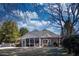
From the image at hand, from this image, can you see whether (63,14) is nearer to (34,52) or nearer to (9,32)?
(34,52)

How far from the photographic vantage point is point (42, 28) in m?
4.70

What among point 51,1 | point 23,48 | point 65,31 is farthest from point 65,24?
point 23,48

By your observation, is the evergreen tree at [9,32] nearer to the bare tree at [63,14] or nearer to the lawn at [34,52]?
the lawn at [34,52]

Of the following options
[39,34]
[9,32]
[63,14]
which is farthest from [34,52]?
[63,14]

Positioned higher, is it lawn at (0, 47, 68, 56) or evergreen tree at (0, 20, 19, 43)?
evergreen tree at (0, 20, 19, 43)

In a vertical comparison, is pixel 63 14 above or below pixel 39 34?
above

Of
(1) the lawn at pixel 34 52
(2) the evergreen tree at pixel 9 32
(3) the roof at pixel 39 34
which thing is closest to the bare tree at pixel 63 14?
(3) the roof at pixel 39 34

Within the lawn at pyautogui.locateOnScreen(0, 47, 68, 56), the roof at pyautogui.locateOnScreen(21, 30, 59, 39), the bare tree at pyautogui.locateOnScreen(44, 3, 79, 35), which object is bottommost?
the lawn at pyautogui.locateOnScreen(0, 47, 68, 56)

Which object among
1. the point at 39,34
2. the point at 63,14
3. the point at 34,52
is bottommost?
the point at 34,52

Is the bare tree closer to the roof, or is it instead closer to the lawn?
the roof

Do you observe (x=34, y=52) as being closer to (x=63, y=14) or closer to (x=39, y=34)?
(x=39, y=34)

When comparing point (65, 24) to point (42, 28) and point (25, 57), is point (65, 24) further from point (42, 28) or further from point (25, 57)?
point (25, 57)

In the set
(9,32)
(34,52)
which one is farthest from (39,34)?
(9,32)

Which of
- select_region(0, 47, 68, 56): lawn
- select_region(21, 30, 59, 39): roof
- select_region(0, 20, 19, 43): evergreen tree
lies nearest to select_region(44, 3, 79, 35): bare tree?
select_region(21, 30, 59, 39): roof
